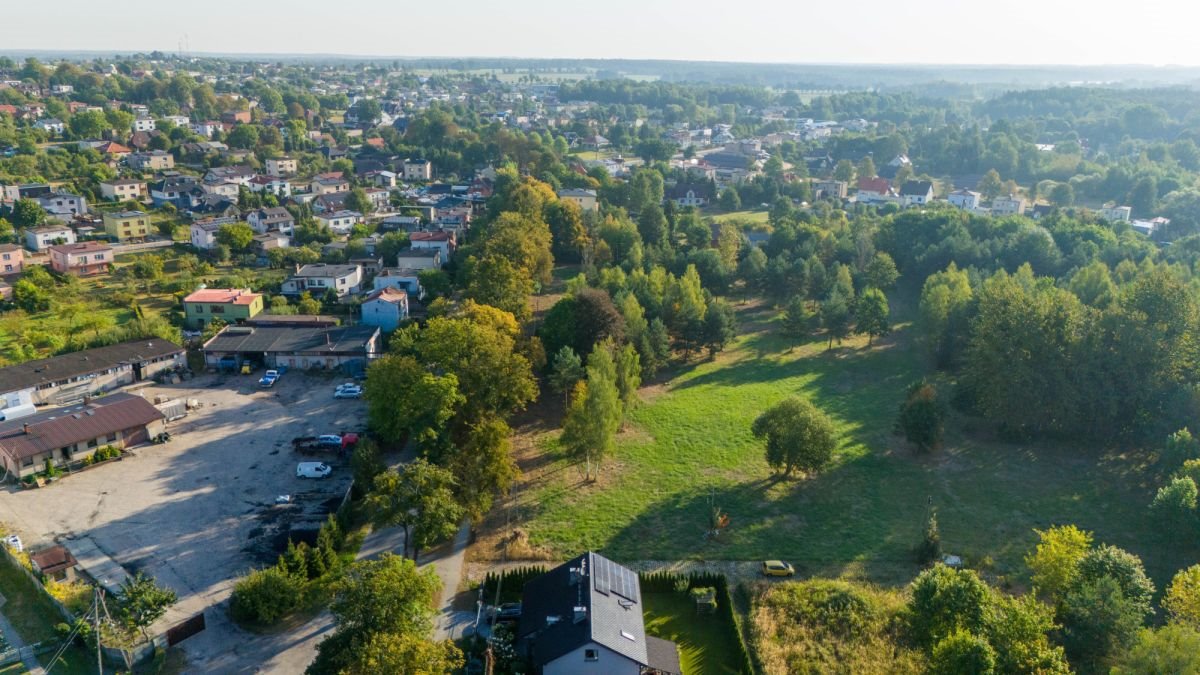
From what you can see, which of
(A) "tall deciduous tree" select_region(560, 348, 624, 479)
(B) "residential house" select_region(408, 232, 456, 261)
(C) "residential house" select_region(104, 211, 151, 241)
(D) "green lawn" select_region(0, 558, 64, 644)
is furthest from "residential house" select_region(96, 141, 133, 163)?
(A) "tall deciduous tree" select_region(560, 348, 624, 479)

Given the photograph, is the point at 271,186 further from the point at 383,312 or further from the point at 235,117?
the point at 235,117

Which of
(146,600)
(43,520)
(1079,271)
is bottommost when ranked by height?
(43,520)

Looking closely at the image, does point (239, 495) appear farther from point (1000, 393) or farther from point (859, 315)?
point (859, 315)

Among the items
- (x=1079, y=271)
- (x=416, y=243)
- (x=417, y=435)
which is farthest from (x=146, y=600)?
(x=1079, y=271)

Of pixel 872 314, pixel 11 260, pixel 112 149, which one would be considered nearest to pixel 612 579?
pixel 872 314

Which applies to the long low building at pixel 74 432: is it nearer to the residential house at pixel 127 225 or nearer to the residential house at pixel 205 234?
the residential house at pixel 205 234

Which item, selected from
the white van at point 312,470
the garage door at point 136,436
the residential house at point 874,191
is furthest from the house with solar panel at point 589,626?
the residential house at point 874,191

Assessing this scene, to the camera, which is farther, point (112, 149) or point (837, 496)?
point (112, 149)

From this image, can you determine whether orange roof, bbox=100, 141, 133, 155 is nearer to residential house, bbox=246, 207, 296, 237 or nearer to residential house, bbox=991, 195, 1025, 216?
residential house, bbox=246, 207, 296, 237
